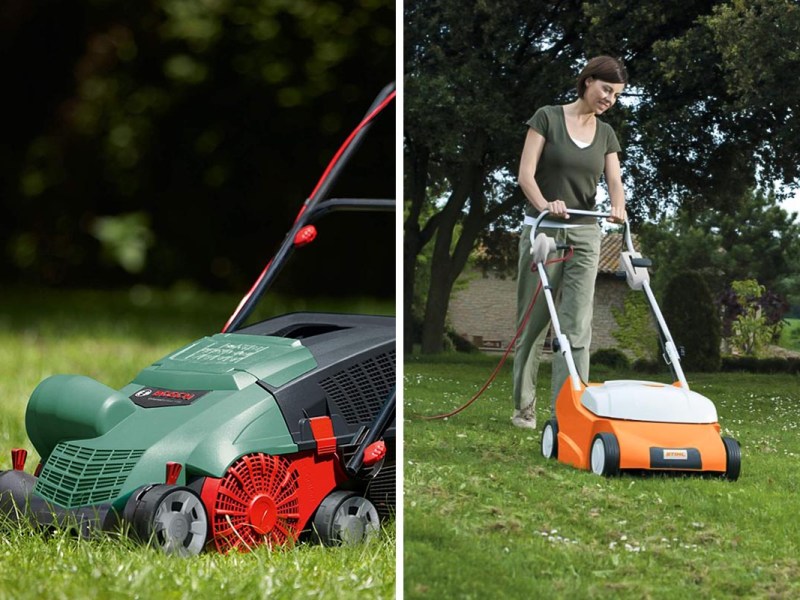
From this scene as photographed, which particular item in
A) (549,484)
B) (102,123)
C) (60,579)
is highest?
(102,123)

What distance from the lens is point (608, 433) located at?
266 centimetres

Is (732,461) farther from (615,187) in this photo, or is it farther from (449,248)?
(449,248)

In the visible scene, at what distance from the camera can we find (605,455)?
264 cm

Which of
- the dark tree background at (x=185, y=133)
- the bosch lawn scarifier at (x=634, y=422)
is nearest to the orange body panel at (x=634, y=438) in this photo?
the bosch lawn scarifier at (x=634, y=422)

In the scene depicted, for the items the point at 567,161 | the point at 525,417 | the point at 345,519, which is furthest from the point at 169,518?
the point at 567,161

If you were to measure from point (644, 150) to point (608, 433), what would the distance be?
0.65 metres

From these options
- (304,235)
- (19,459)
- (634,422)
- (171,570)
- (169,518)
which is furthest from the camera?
(304,235)

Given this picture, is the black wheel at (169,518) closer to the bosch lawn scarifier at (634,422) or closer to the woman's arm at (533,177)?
the bosch lawn scarifier at (634,422)

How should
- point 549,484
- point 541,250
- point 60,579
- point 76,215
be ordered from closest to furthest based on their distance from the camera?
point 60,579 → point 549,484 → point 541,250 → point 76,215

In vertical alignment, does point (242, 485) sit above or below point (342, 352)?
below

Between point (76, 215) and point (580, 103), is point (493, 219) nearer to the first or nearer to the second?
point (580, 103)

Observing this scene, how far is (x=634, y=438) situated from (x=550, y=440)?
0.64 ft

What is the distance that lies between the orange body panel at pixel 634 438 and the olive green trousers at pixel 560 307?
0.10 meters

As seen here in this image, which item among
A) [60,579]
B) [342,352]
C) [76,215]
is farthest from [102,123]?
[60,579]
